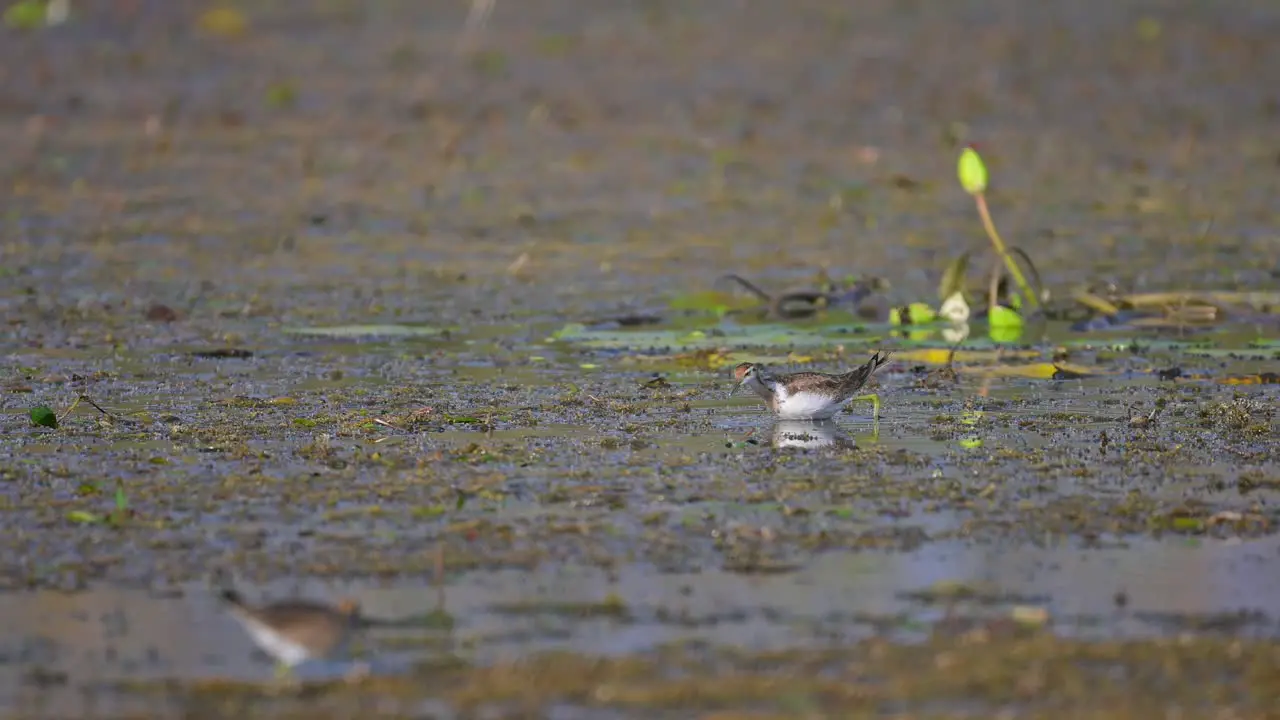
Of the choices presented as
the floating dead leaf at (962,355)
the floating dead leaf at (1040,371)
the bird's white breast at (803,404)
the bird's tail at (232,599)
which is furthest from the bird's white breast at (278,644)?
the floating dead leaf at (962,355)

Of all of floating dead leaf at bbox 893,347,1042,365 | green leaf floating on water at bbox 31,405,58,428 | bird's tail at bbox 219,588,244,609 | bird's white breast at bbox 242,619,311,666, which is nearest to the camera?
bird's white breast at bbox 242,619,311,666

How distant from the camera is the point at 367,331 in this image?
34.2 feet

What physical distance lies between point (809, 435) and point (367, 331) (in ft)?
10.6

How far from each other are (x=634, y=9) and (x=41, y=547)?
2030 centimetres

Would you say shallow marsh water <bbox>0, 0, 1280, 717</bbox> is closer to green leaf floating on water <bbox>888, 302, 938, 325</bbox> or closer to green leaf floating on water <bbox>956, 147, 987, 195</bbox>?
green leaf floating on water <bbox>888, 302, 938, 325</bbox>

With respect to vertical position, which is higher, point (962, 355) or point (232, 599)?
point (962, 355)

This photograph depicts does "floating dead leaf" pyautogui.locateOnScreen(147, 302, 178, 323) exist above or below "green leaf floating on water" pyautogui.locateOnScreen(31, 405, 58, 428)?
above

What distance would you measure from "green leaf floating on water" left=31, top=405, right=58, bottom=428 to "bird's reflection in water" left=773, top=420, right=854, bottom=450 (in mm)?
2690

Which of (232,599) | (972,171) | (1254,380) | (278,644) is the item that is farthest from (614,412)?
(278,644)

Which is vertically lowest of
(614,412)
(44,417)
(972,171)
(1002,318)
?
(44,417)

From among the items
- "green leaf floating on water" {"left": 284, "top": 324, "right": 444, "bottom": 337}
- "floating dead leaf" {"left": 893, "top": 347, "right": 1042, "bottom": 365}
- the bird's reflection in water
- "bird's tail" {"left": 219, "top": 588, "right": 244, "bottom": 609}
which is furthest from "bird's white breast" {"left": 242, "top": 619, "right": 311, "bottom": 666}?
"green leaf floating on water" {"left": 284, "top": 324, "right": 444, "bottom": 337}

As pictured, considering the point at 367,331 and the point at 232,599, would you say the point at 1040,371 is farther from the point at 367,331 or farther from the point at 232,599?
the point at 232,599

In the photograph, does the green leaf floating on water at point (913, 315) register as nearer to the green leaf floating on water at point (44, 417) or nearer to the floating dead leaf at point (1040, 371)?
the floating dead leaf at point (1040, 371)

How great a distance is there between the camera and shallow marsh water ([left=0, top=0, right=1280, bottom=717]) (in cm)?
510
